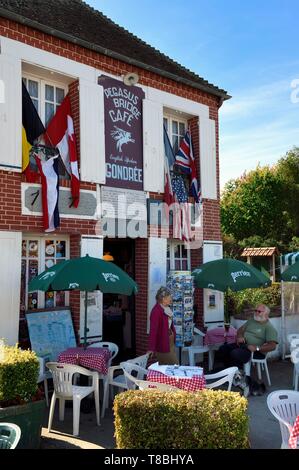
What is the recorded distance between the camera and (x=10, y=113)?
7566 mm

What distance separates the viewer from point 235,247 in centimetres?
2966

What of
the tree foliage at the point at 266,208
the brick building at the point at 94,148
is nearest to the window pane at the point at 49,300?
the brick building at the point at 94,148

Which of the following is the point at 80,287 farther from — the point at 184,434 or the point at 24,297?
the point at 184,434

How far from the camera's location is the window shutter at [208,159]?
35.6ft

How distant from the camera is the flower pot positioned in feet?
16.7

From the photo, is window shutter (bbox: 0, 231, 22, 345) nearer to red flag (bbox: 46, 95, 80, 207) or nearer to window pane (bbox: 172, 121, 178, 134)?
red flag (bbox: 46, 95, 80, 207)

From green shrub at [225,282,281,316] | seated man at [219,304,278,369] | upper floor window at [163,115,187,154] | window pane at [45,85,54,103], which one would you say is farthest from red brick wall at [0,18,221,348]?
seated man at [219,304,278,369]

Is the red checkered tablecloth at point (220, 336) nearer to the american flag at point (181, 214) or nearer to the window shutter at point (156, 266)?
the window shutter at point (156, 266)

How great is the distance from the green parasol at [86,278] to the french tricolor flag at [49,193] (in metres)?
1.24

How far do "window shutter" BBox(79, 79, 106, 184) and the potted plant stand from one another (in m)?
4.05

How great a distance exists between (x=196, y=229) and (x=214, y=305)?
1.79 meters

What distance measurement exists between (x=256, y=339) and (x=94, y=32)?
22.9 feet
